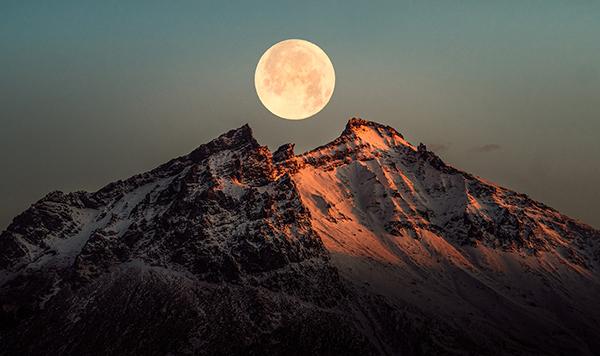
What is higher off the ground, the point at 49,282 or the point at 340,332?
the point at 49,282

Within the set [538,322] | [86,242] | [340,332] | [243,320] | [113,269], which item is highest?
[86,242]

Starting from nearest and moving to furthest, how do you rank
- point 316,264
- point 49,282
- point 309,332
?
point 309,332, point 49,282, point 316,264

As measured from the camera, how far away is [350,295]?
186500 mm

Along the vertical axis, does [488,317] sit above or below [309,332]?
below

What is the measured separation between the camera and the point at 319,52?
16075cm

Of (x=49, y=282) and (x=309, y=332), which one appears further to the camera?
(x=49, y=282)

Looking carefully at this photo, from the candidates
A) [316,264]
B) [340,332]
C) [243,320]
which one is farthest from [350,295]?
[243,320]

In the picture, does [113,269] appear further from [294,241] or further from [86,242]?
[294,241]

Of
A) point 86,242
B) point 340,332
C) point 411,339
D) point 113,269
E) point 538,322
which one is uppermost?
point 86,242

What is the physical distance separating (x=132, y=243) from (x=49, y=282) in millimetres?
34817

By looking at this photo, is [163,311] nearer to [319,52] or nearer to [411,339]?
[411,339]

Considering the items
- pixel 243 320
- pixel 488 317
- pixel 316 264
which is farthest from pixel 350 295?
pixel 488 317

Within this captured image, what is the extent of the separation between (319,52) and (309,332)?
98.2m

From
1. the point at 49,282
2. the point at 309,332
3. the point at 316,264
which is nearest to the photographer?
the point at 309,332
